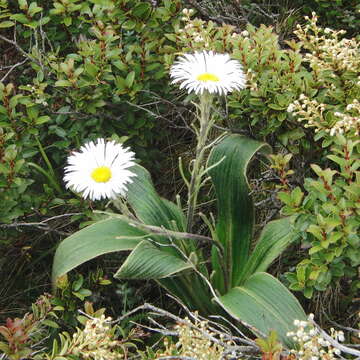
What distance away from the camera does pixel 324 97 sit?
187 cm

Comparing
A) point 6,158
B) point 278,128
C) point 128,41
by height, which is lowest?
point 6,158

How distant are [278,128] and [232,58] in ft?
0.88

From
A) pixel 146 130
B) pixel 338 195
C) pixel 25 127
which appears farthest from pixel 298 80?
pixel 25 127

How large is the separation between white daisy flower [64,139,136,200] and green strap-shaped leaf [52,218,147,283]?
0.77ft

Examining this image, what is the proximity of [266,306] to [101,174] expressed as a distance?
571 mm

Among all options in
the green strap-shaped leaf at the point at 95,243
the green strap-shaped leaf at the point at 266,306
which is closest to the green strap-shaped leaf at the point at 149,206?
the green strap-shaped leaf at the point at 95,243

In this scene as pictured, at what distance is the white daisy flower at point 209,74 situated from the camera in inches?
63.2

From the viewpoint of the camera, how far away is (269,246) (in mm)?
1851

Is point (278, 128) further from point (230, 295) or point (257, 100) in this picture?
point (230, 295)

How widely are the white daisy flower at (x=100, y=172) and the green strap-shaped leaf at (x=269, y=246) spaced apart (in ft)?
1.78

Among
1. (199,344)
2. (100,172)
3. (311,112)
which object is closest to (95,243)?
(100,172)

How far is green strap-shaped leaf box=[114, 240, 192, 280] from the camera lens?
1.65 metres

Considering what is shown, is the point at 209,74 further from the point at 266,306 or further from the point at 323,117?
the point at 266,306

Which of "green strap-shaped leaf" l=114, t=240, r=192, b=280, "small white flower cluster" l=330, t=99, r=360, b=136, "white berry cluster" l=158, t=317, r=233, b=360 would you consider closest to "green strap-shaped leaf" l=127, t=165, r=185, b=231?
"green strap-shaped leaf" l=114, t=240, r=192, b=280
